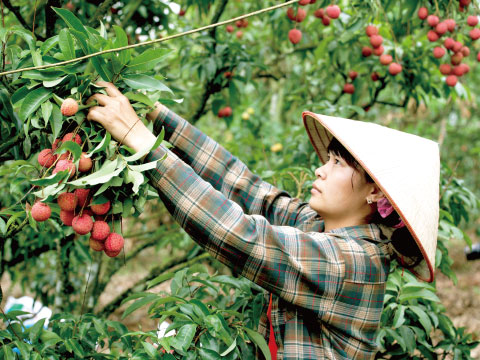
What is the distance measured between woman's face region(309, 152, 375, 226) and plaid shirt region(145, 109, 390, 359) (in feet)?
0.18

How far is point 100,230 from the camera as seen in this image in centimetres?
106

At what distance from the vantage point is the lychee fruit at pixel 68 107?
40.1 inches

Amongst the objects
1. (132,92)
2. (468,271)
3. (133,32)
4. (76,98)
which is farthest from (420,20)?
(468,271)

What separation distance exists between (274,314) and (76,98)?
76 centimetres

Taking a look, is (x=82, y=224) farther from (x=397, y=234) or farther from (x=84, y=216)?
(x=397, y=234)

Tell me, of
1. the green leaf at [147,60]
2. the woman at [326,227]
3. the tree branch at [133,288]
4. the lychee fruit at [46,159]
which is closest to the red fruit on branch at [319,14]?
the woman at [326,227]

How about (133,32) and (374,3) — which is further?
(133,32)

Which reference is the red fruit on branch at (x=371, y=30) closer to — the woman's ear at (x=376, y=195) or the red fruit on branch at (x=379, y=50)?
the red fruit on branch at (x=379, y=50)

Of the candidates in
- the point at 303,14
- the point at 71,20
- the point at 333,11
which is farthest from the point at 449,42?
the point at 71,20

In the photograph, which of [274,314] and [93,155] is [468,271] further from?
[93,155]

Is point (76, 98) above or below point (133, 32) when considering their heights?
above

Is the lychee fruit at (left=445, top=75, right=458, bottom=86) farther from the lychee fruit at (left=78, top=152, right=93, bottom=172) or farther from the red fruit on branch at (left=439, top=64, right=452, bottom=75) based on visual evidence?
the lychee fruit at (left=78, top=152, right=93, bottom=172)

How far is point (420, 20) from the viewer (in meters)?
2.43

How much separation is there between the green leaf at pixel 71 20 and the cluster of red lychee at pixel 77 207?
0.57ft
